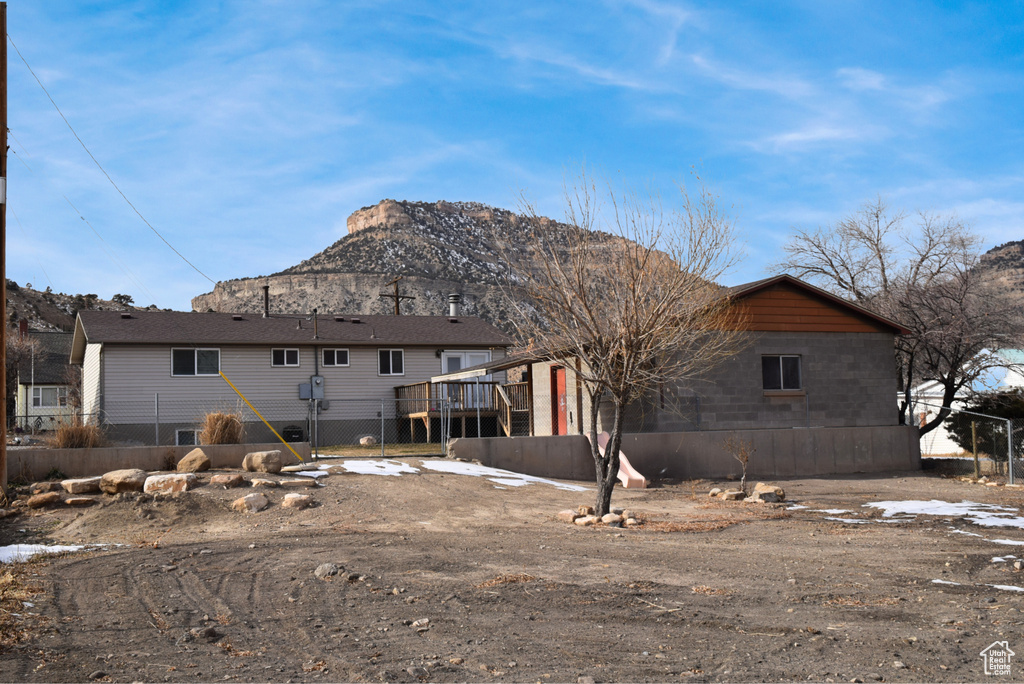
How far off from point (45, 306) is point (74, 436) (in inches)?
2843

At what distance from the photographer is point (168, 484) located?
1362cm

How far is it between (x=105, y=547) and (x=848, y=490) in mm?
14682

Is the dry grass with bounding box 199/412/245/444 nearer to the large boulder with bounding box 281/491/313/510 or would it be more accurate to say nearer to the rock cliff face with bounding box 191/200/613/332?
the large boulder with bounding box 281/491/313/510

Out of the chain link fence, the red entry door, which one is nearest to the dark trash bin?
the red entry door

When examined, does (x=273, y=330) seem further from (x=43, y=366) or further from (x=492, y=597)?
(x=43, y=366)

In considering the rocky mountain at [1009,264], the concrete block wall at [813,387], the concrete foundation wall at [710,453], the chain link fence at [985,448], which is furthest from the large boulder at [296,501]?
the rocky mountain at [1009,264]

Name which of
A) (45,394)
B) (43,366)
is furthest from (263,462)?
(43,366)

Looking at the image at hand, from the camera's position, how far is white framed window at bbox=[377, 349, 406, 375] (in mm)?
31438

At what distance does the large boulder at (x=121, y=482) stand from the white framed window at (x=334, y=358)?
55.8ft

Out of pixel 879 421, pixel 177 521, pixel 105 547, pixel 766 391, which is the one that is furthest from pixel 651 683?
pixel 879 421

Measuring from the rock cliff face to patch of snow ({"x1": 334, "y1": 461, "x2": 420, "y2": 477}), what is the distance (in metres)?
63.3

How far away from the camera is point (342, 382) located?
3072 centimetres

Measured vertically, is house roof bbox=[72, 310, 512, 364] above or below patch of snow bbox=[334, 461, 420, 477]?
above

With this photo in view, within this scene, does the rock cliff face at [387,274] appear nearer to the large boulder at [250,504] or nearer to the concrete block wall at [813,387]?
the concrete block wall at [813,387]
